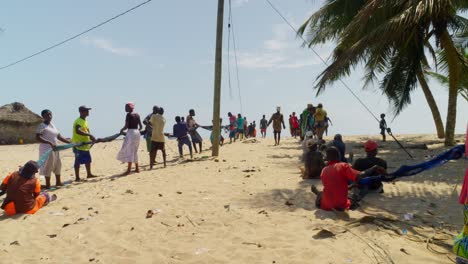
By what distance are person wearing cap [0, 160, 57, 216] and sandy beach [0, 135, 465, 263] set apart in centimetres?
17

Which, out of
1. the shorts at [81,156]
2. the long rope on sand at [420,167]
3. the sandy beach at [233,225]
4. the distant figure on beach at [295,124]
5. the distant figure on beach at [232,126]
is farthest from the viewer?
the distant figure on beach at [295,124]

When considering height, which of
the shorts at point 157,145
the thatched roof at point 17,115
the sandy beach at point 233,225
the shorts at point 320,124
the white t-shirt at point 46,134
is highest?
the thatched roof at point 17,115

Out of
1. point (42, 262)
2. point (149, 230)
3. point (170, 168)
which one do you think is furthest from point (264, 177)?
point (42, 262)

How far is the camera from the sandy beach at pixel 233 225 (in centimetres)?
416

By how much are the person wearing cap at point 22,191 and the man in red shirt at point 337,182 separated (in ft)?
15.7

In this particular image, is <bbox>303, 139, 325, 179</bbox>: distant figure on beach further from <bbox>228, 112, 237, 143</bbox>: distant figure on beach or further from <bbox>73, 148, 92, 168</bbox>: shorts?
<bbox>228, 112, 237, 143</bbox>: distant figure on beach

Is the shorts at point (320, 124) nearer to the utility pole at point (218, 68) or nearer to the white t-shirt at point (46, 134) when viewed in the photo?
the utility pole at point (218, 68)

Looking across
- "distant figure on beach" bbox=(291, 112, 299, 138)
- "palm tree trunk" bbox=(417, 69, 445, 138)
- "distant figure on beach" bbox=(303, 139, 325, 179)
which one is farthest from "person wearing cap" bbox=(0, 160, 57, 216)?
"distant figure on beach" bbox=(291, 112, 299, 138)

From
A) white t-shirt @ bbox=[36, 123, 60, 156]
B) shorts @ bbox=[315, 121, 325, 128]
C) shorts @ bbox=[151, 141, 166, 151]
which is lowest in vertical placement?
shorts @ bbox=[151, 141, 166, 151]

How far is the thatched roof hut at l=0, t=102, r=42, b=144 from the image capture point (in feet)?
73.1

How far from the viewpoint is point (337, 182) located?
543cm

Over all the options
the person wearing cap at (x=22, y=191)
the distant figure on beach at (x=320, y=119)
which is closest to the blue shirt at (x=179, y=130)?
the distant figure on beach at (x=320, y=119)

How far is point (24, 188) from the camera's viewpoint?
5.96 metres

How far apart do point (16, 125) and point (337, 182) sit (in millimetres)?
22740
